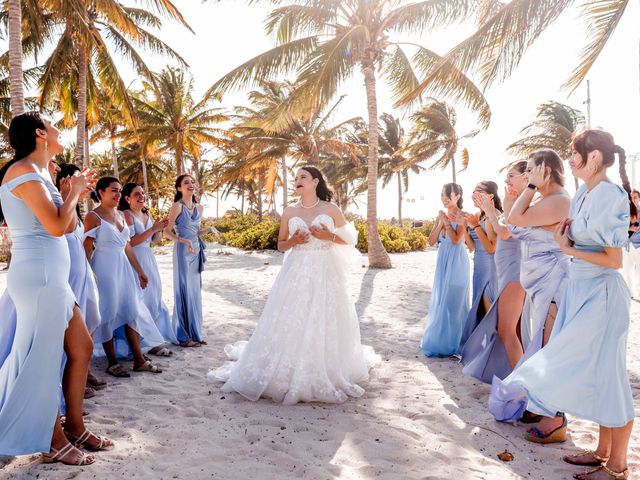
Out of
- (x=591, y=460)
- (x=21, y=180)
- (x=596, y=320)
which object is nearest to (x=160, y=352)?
(x=21, y=180)

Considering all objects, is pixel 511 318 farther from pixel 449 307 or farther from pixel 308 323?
pixel 308 323

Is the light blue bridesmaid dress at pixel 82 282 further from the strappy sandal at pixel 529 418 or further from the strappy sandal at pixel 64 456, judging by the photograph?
the strappy sandal at pixel 529 418

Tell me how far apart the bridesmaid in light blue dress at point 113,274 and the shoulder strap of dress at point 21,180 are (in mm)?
1851

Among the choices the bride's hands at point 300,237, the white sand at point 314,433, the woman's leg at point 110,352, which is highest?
the bride's hands at point 300,237

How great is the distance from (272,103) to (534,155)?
26.1 m

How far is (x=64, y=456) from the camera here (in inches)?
110

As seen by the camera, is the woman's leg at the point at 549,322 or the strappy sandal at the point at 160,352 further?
the strappy sandal at the point at 160,352

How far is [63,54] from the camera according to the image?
51.2 ft

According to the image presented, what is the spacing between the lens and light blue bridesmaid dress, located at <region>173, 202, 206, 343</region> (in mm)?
5918

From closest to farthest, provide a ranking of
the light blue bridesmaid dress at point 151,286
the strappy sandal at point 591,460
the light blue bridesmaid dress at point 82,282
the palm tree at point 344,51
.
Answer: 1. the strappy sandal at point 591,460
2. the light blue bridesmaid dress at point 82,282
3. the light blue bridesmaid dress at point 151,286
4. the palm tree at point 344,51

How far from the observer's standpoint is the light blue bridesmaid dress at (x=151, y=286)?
5.49 metres

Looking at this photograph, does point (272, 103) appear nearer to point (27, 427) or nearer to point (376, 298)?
point (376, 298)

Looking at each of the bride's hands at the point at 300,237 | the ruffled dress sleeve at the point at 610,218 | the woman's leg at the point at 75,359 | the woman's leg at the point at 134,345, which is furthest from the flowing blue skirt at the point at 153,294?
the ruffled dress sleeve at the point at 610,218

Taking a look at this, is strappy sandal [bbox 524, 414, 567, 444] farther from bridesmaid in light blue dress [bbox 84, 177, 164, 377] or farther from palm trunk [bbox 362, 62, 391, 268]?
palm trunk [bbox 362, 62, 391, 268]
